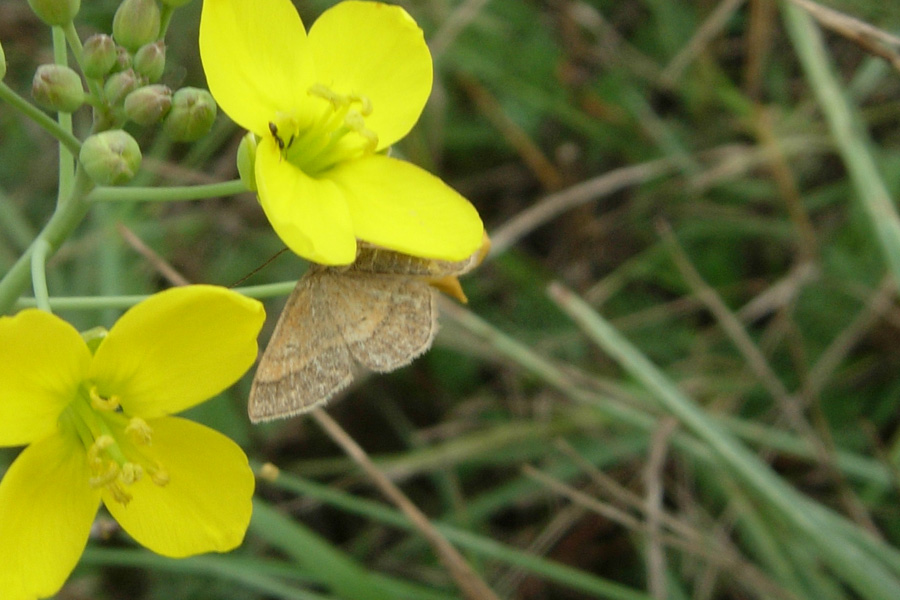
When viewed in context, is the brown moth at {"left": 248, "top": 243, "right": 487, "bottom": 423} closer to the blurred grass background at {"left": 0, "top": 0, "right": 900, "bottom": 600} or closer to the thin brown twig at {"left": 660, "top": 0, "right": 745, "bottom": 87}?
the blurred grass background at {"left": 0, "top": 0, "right": 900, "bottom": 600}

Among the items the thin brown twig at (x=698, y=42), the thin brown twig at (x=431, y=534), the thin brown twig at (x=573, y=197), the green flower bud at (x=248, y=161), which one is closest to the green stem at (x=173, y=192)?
the green flower bud at (x=248, y=161)

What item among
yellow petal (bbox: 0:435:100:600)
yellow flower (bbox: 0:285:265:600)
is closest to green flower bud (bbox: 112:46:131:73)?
yellow flower (bbox: 0:285:265:600)

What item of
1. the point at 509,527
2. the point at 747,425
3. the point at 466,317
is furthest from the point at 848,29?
the point at 509,527

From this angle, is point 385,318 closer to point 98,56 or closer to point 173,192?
point 173,192

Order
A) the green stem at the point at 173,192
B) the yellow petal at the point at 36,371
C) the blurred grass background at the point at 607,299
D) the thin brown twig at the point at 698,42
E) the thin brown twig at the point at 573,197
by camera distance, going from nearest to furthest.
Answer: the yellow petal at the point at 36,371, the green stem at the point at 173,192, the blurred grass background at the point at 607,299, the thin brown twig at the point at 573,197, the thin brown twig at the point at 698,42

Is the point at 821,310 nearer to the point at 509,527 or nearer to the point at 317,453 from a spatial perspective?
the point at 509,527

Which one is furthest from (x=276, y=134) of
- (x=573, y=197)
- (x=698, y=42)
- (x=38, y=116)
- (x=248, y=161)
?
(x=698, y=42)

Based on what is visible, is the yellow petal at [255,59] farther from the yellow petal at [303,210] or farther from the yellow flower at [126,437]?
the yellow flower at [126,437]
